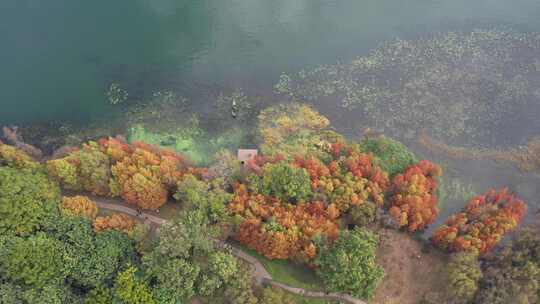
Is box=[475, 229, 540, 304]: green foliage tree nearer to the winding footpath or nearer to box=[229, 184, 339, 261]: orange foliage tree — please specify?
the winding footpath

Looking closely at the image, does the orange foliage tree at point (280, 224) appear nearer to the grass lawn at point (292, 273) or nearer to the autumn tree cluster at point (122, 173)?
the grass lawn at point (292, 273)

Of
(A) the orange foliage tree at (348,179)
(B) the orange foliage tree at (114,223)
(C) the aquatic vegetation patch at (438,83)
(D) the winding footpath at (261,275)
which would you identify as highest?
(C) the aquatic vegetation patch at (438,83)

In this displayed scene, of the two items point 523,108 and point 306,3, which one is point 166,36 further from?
point 523,108

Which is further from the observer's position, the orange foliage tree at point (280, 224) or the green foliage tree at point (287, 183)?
the green foliage tree at point (287, 183)

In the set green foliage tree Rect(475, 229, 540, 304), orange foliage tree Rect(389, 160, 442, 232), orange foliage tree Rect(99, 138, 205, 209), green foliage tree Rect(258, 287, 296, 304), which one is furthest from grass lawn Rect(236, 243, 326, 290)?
green foliage tree Rect(475, 229, 540, 304)

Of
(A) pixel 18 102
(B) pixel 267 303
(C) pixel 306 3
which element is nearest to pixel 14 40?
(A) pixel 18 102

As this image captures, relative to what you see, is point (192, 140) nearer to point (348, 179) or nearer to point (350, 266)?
point (348, 179)

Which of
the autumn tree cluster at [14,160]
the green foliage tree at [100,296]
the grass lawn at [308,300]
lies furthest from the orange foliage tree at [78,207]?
the grass lawn at [308,300]
